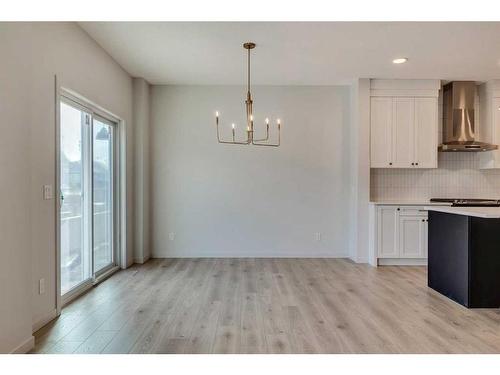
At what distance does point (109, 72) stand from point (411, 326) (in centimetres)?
422

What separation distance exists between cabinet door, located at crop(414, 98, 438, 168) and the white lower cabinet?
0.80 metres

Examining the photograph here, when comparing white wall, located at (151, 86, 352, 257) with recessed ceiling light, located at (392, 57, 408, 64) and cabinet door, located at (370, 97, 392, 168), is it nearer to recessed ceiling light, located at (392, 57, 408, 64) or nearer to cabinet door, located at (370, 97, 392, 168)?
cabinet door, located at (370, 97, 392, 168)

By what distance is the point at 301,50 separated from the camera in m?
3.95

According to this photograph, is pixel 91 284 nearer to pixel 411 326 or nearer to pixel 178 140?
pixel 178 140

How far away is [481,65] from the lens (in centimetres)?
446

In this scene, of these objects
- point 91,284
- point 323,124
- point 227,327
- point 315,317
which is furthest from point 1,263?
point 323,124

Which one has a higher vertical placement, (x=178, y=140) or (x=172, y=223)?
(x=178, y=140)

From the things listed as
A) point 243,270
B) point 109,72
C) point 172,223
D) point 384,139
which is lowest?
point 243,270

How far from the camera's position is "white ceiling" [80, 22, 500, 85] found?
11.0 ft

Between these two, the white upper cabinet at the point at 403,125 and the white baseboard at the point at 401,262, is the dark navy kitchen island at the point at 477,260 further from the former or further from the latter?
the white upper cabinet at the point at 403,125

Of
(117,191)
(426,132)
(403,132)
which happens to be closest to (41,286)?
(117,191)

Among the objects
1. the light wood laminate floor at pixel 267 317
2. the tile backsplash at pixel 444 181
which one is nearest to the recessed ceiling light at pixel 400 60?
the tile backsplash at pixel 444 181

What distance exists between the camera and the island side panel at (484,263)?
3.22 meters

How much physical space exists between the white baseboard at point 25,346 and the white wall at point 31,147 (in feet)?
0.12
